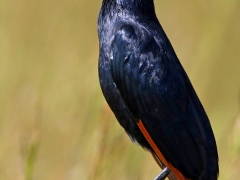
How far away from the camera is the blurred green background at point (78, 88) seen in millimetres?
5699

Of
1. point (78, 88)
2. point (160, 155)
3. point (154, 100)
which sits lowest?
point (160, 155)

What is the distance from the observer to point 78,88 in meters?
6.82

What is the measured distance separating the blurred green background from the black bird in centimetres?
13

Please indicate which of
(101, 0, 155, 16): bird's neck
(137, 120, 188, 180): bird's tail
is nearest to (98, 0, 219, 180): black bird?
(137, 120, 188, 180): bird's tail

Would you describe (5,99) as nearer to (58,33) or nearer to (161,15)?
(58,33)

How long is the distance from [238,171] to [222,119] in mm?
1387

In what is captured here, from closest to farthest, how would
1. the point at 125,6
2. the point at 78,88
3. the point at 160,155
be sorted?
the point at 160,155 → the point at 125,6 → the point at 78,88

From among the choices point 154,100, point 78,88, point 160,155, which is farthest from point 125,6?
point 78,88

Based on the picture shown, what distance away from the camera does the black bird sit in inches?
215

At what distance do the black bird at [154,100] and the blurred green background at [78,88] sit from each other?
0.13m

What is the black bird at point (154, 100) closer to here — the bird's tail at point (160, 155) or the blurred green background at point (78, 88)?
the bird's tail at point (160, 155)

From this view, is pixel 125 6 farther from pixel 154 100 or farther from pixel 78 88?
pixel 78 88

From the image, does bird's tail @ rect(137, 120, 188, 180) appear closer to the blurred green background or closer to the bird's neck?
the blurred green background

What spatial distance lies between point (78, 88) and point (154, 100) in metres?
1.36
